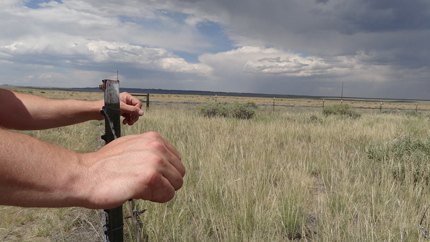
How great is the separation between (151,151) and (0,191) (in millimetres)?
323

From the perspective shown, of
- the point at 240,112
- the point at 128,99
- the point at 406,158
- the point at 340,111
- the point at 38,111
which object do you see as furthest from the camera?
the point at 340,111

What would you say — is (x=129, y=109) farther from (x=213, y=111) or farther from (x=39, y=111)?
(x=213, y=111)

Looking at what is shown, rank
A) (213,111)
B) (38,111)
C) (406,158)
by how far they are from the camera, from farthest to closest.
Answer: (213,111), (406,158), (38,111)

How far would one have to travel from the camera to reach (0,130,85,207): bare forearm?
0.56 meters

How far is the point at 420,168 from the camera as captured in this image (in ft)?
13.9

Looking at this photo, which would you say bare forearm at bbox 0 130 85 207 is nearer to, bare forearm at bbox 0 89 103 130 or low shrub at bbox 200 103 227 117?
bare forearm at bbox 0 89 103 130

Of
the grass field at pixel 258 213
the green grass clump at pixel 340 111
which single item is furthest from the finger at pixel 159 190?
the green grass clump at pixel 340 111

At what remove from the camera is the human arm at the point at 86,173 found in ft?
1.86

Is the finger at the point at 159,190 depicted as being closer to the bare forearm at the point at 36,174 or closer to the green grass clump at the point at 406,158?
the bare forearm at the point at 36,174

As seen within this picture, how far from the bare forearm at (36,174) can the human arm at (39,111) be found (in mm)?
916

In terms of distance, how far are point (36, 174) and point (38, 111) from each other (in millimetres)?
1013

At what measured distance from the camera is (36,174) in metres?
0.58

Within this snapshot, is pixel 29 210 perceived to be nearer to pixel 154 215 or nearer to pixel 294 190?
pixel 154 215

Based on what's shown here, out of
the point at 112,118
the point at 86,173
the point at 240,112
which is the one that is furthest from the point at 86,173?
the point at 240,112
